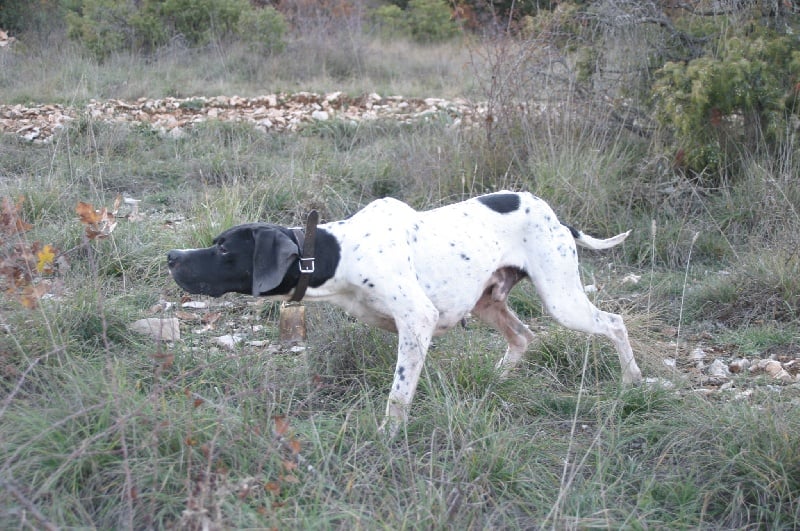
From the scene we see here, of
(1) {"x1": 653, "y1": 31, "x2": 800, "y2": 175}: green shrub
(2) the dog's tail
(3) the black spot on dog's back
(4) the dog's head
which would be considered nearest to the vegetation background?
(1) {"x1": 653, "y1": 31, "x2": 800, "y2": 175}: green shrub

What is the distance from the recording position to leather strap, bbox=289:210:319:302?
362cm

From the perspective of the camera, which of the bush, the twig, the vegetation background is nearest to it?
the twig

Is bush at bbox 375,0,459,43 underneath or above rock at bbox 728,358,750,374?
underneath

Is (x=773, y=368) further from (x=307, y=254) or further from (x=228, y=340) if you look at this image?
(x=228, y=340)

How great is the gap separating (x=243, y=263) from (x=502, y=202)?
1.38 m

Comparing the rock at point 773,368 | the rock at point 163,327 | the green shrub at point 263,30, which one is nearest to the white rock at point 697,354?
the rock at point 773,368

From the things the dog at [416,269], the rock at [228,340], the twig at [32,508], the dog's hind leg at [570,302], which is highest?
the twig at [32,508]

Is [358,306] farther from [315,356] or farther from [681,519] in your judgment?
[681,519]

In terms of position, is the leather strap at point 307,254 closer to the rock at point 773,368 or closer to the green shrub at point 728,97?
the rock at point 773,368

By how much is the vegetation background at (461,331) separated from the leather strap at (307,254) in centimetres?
50

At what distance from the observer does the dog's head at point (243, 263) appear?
3.58 metres

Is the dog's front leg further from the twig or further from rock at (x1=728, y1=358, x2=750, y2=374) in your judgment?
rock at (x1=728, y1=358, x2=750, y2=374)

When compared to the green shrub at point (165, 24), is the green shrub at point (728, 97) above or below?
above

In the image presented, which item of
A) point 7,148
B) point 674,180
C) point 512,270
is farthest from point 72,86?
point 512,270
